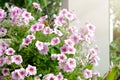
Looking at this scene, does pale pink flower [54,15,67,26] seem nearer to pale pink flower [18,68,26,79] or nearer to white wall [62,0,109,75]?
pale pink flower [18,68,26,79]

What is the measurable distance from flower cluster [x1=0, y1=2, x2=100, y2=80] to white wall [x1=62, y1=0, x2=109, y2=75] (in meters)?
1.09

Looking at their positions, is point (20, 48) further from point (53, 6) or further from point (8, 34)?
point (53, 6)

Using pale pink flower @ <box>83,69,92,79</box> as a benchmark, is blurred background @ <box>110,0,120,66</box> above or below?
above

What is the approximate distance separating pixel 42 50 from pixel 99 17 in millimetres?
1426

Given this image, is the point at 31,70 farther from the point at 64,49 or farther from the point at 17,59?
the point at 64,49

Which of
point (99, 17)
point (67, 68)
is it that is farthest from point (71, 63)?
point (99, 17)

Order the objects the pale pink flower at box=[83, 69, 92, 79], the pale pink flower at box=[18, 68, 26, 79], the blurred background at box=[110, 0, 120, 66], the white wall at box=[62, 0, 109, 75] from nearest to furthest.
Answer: the pale pink flower at box=[18, 68, 26, 79], the pale pink flower at box=[83, 69, 92, 79], the white wall at box=[62, 0, 109, 75], the blurred background at box=[110, 0, 120, 66]

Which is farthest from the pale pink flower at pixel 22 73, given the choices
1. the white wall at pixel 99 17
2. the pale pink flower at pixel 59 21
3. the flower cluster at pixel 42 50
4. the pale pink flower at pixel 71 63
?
the white wall at pixel 99 17

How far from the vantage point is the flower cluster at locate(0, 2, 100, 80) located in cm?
153

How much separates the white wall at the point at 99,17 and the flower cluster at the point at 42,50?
3.57 ft

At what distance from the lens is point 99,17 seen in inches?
114

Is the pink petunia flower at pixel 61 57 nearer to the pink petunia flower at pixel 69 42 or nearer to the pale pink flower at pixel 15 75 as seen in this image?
the pink petunia flower at pixel 69 42

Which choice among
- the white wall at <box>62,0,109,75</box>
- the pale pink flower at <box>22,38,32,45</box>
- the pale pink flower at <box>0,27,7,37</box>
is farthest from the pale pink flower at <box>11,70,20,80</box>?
the white wall at <box>62,0,109,75</box>

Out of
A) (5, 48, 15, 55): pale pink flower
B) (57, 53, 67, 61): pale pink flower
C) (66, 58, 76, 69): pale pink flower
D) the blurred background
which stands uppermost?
the blurred background
